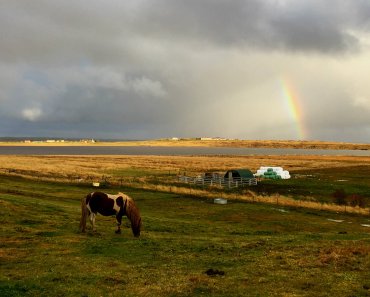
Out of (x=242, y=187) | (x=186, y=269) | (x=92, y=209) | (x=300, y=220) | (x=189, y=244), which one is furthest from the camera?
(x=242, y=187)

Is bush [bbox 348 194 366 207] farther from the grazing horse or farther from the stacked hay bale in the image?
the grazing horse

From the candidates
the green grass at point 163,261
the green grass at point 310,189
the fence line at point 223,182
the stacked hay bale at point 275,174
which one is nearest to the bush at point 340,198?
the green grass at point 310,189

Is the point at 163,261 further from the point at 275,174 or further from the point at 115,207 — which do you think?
the point at 275,174

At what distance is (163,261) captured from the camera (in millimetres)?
16594

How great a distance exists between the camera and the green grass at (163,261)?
42.1 ft

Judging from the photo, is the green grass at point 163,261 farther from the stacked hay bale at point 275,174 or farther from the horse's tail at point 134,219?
the stacked hay bale at point 275,174

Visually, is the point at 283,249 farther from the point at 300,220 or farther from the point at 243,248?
the point at 300,220

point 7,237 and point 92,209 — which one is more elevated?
point 92,209

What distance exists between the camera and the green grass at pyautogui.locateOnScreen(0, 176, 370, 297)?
1284 centimetres

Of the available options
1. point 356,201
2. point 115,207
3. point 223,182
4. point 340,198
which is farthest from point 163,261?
point 223,182

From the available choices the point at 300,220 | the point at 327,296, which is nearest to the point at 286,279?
the point at 327,296

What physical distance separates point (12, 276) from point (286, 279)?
9.54 m

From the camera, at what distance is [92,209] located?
22.6 meters

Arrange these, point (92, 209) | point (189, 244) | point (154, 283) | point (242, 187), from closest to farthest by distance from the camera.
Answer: point (154, 283) < point (189, 244) < point (92, 209) < point (242, 187)
